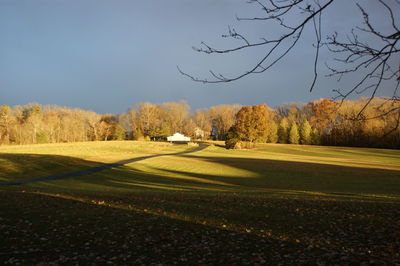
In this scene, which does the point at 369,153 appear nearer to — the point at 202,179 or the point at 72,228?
the point at 202,179

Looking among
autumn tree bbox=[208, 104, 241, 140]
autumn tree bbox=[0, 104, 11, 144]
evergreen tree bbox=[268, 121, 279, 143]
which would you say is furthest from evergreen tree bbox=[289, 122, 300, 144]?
autumn tree bbox=[0, 104, 11, 144]

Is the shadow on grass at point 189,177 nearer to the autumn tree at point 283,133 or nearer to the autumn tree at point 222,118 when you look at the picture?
the autumn tree at point 283,133

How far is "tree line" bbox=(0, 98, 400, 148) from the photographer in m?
70.2

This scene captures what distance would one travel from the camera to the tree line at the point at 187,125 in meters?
70.2

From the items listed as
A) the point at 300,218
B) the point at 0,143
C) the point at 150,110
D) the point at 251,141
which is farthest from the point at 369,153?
the point at 0,143

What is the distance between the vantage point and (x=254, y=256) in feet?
17.7

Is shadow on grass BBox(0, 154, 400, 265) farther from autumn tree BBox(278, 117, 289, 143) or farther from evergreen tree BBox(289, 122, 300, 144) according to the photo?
autumn tree BBox(278, 117, 289, 143)

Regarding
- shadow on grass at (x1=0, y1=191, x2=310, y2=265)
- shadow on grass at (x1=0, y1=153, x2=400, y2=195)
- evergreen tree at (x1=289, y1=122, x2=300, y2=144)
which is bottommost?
shadow on grass at (x1=0, y1=153, x2=400, y2=195)

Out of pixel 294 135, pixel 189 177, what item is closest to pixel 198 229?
pixel 189 177

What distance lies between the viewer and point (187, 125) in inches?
4710

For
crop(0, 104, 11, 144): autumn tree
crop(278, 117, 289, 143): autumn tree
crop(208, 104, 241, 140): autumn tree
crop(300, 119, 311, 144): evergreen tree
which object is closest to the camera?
crop(0, 104, 11, 144): autumn tree

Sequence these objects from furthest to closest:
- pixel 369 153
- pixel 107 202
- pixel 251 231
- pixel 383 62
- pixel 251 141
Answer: pixel 251 141 < pixel 369 153 < pixel 107 202 < pixel 251 231 < pixel 383 62

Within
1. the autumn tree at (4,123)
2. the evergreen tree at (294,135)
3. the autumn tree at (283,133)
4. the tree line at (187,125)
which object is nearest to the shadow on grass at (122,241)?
the tree line at (187,125)

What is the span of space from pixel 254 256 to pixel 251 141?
225 feet
